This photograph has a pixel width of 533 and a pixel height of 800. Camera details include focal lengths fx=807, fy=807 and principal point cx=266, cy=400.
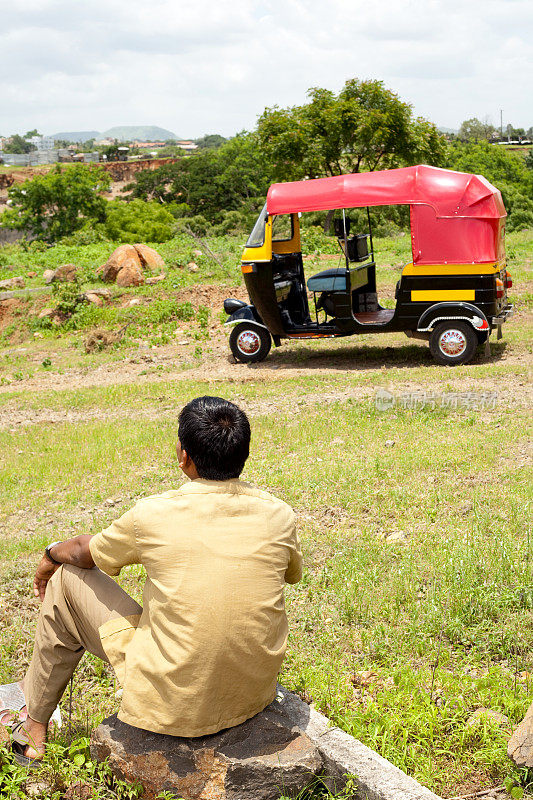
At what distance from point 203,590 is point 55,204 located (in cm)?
3593

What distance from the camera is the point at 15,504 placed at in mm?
6988

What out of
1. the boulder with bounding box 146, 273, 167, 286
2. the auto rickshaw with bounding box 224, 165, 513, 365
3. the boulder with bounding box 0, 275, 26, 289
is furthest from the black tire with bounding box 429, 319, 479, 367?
A: the boulder with bounding box 0, 275, 26, 289

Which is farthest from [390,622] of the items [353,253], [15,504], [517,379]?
[353,253]

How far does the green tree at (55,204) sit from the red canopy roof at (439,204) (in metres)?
25.9

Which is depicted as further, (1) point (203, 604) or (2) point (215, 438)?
(2) point (215, 438)

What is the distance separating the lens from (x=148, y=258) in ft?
68.5

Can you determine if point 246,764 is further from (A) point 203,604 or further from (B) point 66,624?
(B) point 66,624

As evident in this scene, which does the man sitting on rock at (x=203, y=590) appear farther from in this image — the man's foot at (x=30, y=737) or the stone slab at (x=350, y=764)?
the man's foot at (x=30, y=737)

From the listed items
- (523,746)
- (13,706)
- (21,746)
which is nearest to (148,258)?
(13,706)

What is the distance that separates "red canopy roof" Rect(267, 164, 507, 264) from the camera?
11.0 metres

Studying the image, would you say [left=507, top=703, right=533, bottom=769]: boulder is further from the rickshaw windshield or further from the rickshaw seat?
the rickshaw windshield

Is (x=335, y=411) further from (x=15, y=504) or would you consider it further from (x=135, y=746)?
(x=135, y=746)

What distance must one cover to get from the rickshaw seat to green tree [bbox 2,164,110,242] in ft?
82.8

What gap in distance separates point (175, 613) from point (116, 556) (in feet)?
1.14
